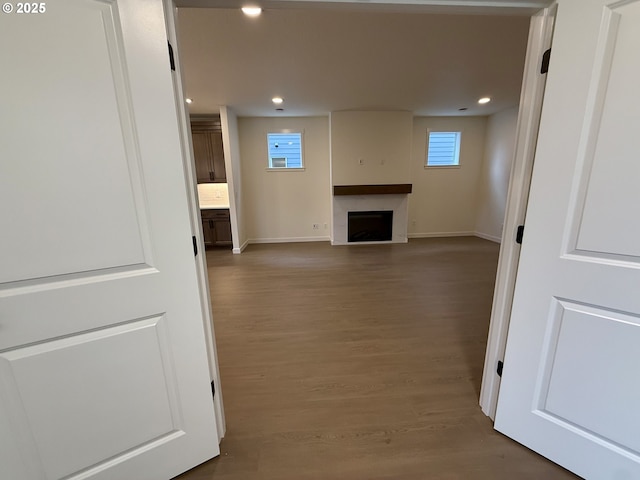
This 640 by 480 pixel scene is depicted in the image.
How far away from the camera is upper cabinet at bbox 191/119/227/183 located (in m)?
5.21

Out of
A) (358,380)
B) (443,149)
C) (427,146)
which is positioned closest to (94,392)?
(358,380)

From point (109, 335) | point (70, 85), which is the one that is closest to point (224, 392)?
point (109, 335)

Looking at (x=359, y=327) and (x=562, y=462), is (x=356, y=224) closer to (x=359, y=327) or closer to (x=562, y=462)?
(x=359, y=327)

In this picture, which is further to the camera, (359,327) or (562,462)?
(359,327)

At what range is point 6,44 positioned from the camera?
0.78m

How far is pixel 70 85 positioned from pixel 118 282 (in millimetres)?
678

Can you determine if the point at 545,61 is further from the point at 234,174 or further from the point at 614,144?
the point at 234,174

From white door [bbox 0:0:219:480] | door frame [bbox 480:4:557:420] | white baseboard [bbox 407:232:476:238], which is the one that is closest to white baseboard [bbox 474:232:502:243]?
white baseboard [bbox 407:232:476:238]

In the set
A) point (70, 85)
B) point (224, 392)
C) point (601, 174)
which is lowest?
point (224, 392)

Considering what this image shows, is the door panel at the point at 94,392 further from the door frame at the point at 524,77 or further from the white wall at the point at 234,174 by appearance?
the white wall at the point at 234,174

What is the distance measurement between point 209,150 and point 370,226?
3715 mm

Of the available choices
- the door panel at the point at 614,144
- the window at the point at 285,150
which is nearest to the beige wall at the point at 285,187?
the window at the point at 285,150

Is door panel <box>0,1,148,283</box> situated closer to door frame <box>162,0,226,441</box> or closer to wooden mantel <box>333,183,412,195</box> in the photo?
door frame <box>162,0,226,441</box>

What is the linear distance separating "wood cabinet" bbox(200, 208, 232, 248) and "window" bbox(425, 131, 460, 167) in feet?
15.2
